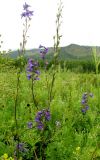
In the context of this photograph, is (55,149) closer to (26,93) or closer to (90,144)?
(90,144)

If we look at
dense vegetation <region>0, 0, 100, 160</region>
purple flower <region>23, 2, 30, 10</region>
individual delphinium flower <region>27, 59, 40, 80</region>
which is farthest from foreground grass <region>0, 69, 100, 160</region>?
purple flower <region>23, 2, 30, 10</region>

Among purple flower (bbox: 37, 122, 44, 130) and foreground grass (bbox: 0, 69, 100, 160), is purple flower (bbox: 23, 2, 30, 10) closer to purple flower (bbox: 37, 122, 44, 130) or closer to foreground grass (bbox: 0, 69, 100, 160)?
purple flower (bbox: 37, 122, 44, 130)

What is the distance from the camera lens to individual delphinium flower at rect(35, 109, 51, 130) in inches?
137

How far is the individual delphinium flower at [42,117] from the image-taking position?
3.48m

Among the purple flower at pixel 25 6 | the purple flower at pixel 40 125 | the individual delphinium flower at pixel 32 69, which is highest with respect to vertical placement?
the purple flower at pixel 25 6

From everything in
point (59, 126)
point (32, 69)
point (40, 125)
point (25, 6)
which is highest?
point (25, 6)

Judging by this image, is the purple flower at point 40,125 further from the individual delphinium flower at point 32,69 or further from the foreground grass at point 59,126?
the individual delphinium flower at point 32,69

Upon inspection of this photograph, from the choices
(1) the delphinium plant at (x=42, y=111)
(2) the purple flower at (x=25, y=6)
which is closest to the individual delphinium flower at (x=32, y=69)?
(1) the delphinium plant at (x=42, y=111)

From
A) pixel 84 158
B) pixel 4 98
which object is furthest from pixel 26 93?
pixel 84 158

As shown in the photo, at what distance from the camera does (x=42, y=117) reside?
357cm

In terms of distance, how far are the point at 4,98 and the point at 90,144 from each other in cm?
222

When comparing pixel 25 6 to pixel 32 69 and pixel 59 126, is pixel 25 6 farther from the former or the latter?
pixel 59 126

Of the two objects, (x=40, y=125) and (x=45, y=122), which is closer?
(x=45, y=122)

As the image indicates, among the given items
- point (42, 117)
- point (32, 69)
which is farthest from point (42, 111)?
point (32, 69)
